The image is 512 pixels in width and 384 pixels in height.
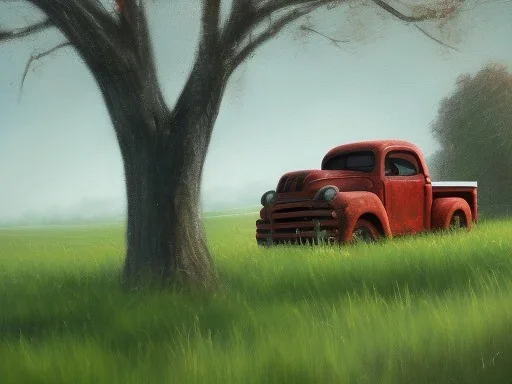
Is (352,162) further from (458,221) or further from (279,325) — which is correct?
(279,325)

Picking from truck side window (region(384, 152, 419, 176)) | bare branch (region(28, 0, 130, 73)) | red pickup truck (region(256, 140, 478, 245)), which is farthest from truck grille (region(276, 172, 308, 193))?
bare branch (region(28, 0, 130, 73))

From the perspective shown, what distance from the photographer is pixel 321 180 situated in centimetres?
796

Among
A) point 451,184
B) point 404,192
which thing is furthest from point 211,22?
point 451,184

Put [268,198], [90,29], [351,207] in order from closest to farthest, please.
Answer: [90,29], [351,207], [268,198]

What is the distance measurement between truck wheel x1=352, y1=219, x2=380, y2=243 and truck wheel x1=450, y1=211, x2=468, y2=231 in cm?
205

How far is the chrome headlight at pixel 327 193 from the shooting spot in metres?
7.44

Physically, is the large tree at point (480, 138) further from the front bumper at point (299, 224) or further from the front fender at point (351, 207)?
the front bumper at point (299, 224)

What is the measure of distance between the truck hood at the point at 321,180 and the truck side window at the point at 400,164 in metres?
0.43

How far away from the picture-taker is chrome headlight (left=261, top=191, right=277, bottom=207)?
821 centimetres

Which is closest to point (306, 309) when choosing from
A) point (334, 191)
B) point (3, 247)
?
point (334, 191)

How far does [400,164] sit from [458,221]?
1.44 meters

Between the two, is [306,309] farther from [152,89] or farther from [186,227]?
[152,89]

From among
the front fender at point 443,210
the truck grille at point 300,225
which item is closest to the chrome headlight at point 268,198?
the truck grille at point 300,225

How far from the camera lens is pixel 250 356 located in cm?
335
